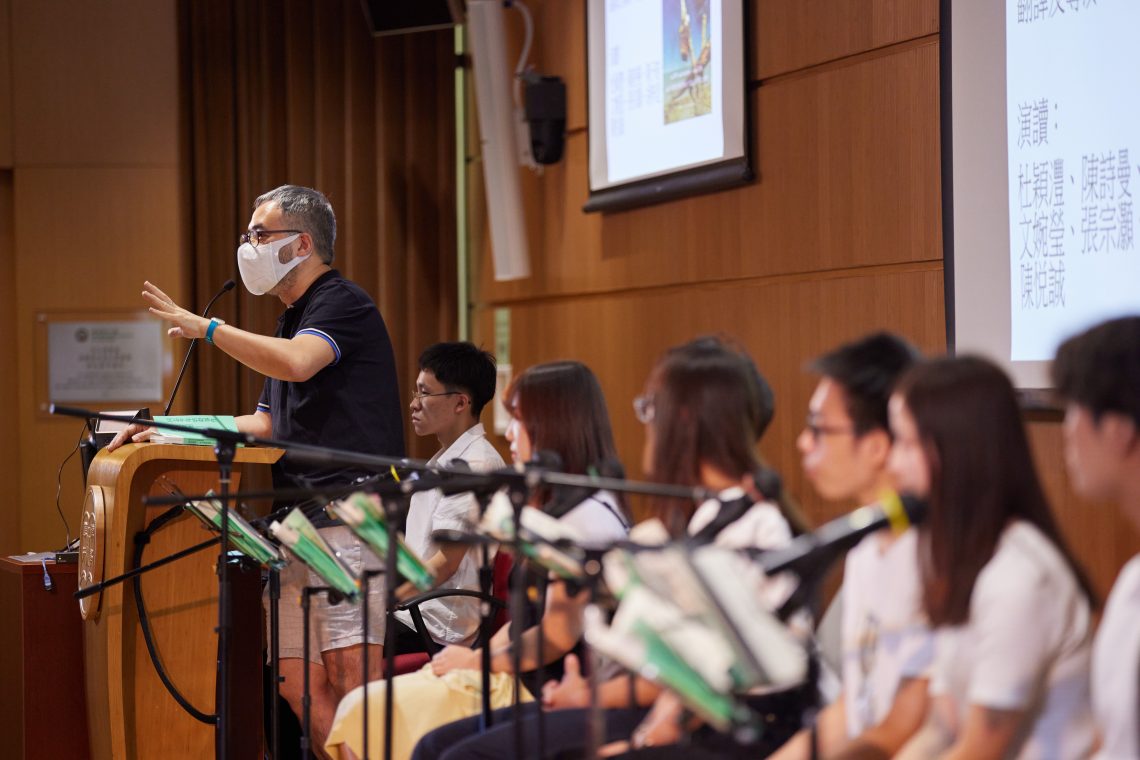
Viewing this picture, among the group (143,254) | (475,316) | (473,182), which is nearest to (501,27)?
(473,182)

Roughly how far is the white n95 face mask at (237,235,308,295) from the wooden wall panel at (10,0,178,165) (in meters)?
2.68

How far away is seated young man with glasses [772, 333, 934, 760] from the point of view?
5.90ft

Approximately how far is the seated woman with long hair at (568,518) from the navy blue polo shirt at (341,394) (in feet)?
2.45

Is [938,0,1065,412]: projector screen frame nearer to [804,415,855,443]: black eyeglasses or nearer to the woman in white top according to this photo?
the woman in white top

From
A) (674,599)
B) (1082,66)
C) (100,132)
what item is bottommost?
(674,599)

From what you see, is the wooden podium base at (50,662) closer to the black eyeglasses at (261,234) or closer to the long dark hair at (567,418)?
the black eyeglasses at (261,234)

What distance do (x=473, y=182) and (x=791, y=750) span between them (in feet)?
13.6

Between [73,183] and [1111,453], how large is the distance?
5388 mm

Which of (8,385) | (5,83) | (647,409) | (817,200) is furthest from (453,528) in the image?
(5,83)

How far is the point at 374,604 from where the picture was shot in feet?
11.5

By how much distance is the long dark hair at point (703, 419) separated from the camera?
2.23 m

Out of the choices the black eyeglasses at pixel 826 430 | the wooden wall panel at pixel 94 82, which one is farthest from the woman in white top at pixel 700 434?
the wooden wall panel at pixel 94 82

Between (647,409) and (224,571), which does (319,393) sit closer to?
(224,571)

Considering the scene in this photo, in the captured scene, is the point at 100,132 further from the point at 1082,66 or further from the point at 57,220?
the point at 1082,66
